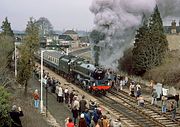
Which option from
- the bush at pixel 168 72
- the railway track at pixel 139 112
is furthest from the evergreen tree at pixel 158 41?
the railway track at pixel 139 112

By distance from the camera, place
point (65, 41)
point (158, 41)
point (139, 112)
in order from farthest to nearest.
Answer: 1. point (65, 41)
2. point (158, 41)
3. point (139, 112)

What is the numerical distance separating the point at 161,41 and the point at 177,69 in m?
4.96

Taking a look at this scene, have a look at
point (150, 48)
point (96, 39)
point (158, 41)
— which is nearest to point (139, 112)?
point (150, 48)

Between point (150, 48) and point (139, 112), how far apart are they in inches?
663

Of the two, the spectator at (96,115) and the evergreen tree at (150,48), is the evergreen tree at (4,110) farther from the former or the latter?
the evergreen tree at (150,48)

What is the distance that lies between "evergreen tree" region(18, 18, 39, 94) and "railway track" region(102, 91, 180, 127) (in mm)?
6015

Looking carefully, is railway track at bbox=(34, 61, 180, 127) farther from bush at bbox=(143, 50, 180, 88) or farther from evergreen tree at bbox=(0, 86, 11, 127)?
evergreen tree at bbox=(0, 86, 11, 127)

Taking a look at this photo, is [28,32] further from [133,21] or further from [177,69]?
[133,21]

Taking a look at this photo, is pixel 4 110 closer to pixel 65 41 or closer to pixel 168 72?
pixel 168 72

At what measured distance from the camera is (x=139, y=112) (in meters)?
21.9

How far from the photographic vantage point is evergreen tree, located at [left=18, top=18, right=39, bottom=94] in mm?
26109

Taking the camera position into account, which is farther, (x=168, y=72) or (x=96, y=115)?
(x=168, y=72)

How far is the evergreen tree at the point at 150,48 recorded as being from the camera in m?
38.0

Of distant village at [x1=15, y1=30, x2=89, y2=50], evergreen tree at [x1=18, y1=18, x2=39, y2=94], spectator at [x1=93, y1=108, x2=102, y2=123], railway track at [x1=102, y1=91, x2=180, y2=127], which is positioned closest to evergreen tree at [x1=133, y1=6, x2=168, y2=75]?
railway track at [x1=102, y1=91, x2=180, y2=127]
